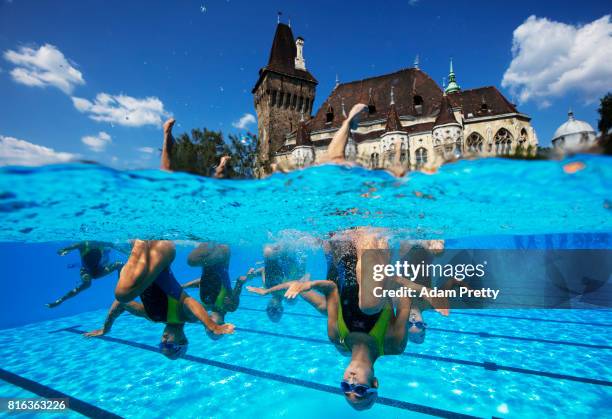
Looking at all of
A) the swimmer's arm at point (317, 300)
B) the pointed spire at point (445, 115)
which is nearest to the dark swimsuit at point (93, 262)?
the swimmer's arm at point (317, 300)

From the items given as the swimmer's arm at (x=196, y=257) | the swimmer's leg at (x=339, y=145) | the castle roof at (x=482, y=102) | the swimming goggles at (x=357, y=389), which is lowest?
the swimming goggles at (x=357, y=389)

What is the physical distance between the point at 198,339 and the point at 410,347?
7.18 meters

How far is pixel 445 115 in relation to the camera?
30.0m

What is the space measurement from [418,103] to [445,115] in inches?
261

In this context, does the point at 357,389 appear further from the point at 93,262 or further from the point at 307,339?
the point at 93,262

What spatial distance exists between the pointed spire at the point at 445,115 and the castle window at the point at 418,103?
443 centimetres

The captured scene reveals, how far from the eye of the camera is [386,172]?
6.09 m

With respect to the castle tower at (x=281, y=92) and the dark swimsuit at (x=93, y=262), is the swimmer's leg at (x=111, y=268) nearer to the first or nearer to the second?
the dark swimsuit at (x=93, y=262)

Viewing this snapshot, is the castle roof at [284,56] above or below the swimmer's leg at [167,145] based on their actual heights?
above

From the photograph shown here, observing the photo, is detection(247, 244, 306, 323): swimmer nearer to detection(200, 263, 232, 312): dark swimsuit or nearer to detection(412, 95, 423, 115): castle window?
detection(200, 263, 232, 312): dark swimsuit

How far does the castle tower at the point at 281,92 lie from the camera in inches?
1702

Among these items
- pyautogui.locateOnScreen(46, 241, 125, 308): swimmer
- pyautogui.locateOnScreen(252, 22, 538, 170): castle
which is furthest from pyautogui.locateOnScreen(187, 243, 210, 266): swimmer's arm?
pyautogui.locateOnScreen(252, 22, 538, 170): castle

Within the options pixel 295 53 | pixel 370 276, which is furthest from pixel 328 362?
pixel 295 53

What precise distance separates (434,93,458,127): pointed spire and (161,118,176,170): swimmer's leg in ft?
97.7
